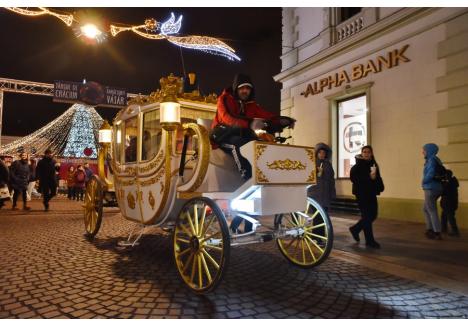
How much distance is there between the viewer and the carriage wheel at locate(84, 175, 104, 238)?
596cm

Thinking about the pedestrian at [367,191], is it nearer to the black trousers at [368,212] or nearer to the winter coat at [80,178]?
the black trousers at [368,212]

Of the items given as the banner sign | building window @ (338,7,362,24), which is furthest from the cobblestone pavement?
the banner sign

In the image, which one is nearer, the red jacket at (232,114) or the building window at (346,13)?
the red jacket at (232,114)

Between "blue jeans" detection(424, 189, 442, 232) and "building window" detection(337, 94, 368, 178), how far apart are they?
12.5ft

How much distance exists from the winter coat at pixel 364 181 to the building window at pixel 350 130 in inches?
183

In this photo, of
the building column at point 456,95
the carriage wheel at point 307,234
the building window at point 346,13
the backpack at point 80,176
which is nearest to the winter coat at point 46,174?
the backpack at point 80,176

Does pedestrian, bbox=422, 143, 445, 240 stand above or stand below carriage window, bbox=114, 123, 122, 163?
below

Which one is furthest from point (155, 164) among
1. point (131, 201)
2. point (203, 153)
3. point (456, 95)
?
point (456, 95)

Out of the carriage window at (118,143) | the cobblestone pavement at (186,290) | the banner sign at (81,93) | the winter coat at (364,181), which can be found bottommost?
the cobblestone pavement at (186,290)

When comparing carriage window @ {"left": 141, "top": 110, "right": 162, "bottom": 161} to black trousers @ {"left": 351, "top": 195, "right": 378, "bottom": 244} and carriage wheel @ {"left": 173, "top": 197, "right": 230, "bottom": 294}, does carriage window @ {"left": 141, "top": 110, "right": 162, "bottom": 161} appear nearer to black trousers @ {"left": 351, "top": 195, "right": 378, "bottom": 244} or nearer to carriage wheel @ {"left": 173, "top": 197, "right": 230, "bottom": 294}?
carriage wheel @ {"left": 173, "top": 197, "right": 230, "bottom": 294}

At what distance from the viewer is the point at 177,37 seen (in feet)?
44.6

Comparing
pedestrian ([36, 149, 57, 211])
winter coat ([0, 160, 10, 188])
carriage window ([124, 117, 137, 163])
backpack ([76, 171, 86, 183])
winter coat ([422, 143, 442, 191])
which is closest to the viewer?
carriage window ([124, 117, 137, 163])

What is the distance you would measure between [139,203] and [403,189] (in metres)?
6.60

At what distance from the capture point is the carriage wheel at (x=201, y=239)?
129 inches
